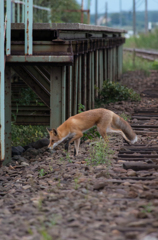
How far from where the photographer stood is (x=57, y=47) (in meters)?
8.20

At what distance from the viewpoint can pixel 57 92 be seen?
859 centimetres

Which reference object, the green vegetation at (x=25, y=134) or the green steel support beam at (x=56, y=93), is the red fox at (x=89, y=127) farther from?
the green vegetation at (x=25, y=134)

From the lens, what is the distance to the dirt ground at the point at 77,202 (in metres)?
3.96

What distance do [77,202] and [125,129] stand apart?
3584mm

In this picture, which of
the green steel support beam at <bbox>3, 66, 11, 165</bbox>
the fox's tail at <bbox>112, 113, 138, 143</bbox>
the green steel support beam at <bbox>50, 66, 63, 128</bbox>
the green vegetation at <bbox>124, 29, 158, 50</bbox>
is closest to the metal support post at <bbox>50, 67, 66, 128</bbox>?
the green steel support beam at <bbox>50, 66, 63, 128</bbox>

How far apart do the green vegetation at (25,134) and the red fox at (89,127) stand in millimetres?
4197

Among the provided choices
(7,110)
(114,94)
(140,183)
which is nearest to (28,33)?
(7,110)

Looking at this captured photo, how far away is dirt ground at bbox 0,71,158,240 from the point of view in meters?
3.96

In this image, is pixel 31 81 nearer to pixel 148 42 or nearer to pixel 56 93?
pixel 56 93

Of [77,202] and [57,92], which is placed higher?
[57,92]

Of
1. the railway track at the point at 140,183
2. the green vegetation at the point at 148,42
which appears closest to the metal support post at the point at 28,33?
the railway track at the point at 140,183

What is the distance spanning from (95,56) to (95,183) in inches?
352

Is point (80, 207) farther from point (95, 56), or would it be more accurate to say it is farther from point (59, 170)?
point (95, 56)

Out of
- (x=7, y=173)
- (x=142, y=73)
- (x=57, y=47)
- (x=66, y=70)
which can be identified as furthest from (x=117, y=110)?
(x=142, y=73)
